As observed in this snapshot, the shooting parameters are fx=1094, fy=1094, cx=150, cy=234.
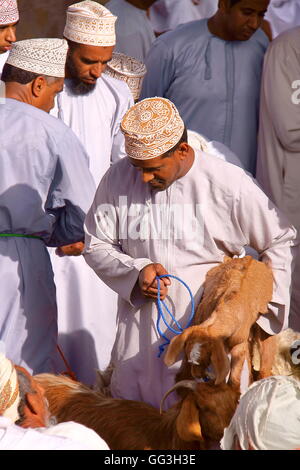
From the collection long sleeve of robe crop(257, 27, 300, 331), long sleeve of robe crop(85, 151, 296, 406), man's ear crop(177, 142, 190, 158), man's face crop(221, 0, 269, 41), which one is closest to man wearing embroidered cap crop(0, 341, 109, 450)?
long sleeve of robe crop(85, 151, 296, 406)

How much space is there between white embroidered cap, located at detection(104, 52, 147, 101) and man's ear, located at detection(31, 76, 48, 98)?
1.51m

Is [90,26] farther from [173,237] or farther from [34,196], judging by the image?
[173,237]

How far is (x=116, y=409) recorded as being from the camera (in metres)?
4.72

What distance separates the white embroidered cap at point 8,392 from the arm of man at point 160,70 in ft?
11.6

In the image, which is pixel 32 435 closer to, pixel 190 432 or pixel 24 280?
pixel 190 432

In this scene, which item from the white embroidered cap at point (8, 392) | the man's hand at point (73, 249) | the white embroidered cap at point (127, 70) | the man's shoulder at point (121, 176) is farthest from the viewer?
the white embroidered cap at point (127, 70)

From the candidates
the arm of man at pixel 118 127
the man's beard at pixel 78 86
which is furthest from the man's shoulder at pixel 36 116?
the arm of man at pixel 118 127

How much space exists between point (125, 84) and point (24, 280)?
72.5 inches

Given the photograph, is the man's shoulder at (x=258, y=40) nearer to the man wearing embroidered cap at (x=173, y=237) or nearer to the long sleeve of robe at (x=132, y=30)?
the long sleeve of robe at (x=132, y=30)

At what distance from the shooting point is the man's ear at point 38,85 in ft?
18.7

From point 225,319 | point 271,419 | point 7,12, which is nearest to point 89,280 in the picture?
point 7,12

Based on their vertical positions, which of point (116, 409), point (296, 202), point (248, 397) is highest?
point (248, 397)

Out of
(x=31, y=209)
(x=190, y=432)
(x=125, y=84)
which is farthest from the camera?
(x=125, y=84)
